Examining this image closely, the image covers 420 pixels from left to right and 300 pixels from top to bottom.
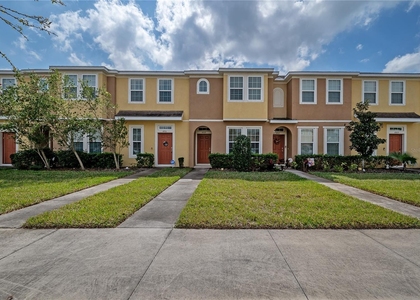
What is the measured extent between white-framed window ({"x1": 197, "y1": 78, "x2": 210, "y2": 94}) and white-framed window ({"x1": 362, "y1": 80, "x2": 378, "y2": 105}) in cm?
1065

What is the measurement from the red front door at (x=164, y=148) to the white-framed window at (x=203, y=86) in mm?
3633

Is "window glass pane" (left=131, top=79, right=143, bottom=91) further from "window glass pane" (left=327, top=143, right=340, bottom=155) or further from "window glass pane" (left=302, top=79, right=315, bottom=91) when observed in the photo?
"window glass pane" (left=327, top=143, right=340, bottom=155)

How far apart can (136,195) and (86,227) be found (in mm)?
2462

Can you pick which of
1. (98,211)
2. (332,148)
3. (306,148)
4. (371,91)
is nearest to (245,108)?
(306,148)

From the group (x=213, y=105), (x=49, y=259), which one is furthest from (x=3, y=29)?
(x=213, y=105)

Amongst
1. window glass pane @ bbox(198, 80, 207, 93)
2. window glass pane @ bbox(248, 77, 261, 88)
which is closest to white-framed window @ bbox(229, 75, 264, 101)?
window glass pane @ bbox(248, 77, 261, 88)

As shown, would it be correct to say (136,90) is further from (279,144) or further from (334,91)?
(334,91)

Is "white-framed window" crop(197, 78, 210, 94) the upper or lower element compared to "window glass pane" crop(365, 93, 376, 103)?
upper

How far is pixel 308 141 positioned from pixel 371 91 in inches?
218

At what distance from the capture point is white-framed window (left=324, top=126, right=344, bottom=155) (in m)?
15.4

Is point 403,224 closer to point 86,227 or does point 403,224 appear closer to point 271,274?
point 271,274

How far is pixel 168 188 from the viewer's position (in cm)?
821

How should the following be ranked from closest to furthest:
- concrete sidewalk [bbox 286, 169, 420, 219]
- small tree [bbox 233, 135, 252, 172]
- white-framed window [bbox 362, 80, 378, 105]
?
concrete sidewalk [bbox 286, 169, 420, 219], small tree [bbox 233, 135, 252, 172], white-framed window [bbox 362, 80, 378, 105]

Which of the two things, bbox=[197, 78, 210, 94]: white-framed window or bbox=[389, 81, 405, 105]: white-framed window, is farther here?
bbox=[389, 81, 405, 105]: white-framed window
